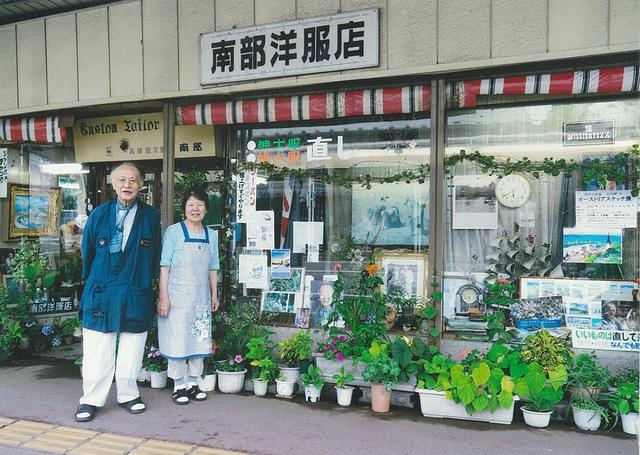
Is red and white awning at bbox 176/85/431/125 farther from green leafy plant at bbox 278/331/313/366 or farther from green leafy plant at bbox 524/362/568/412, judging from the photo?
green leafy plant at bbox 524/362/568/412

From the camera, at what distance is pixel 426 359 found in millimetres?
4742

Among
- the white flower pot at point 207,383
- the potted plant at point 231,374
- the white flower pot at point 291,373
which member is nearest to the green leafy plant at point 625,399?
the white flower pot at point 291,373

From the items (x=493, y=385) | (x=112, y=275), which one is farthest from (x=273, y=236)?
(x=493, y=385)

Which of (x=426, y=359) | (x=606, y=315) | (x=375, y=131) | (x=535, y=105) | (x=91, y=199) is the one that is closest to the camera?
(x=426, y=359)

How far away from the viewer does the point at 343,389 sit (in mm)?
4867

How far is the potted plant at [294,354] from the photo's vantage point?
5.21 meters

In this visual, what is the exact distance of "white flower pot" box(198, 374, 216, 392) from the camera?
210 inches

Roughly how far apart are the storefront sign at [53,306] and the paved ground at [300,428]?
2.67 m

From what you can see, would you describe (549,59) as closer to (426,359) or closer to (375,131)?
(375,131)

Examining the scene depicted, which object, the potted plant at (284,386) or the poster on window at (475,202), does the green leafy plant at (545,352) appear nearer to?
the poster on window at (475,202)

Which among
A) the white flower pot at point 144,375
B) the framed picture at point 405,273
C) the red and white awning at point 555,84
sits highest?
the red and white awning at point 555,84

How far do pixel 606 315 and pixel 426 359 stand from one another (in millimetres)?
2082

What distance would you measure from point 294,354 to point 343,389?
25.4 inches

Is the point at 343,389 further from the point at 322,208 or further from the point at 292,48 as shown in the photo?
the point at 292,48
